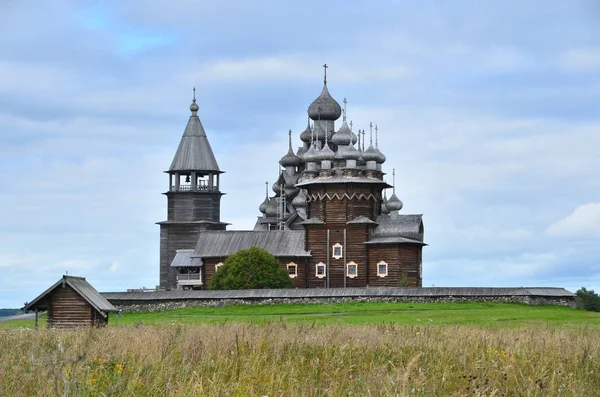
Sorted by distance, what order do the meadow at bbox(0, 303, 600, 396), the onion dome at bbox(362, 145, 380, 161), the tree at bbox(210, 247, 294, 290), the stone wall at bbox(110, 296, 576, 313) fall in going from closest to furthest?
the meadow at bbox(0, 303, 600, 396)
the stone wall at bbox(110, 296, 576, 313)
the tree at bbox(210, 247, 294, 290)
the onion dome at bbox(362, 145, 380, 161)

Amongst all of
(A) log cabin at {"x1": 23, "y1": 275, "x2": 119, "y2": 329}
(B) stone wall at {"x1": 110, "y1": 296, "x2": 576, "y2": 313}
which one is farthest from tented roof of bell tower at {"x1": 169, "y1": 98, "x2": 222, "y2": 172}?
(A) log cabin at {"x1": 23, "y1": 275, "x2": 119, "y2": 329}

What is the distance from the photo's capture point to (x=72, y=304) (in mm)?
33719

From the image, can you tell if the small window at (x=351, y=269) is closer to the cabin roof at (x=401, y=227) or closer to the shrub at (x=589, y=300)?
the cabin roof at (x=401, y=227)

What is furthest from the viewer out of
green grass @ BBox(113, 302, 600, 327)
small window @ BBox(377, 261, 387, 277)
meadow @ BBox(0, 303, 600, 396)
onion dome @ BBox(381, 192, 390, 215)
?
onion dome @ BBox(381, 192, 390, 215)

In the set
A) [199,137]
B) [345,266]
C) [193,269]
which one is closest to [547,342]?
[345,266]

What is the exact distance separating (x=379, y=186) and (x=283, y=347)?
48762 millimetres

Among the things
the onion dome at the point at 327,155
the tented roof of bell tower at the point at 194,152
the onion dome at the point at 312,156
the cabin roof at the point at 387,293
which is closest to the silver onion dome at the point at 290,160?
the tented roof of bell tower at the point at 194,152

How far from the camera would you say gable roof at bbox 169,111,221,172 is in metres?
77.6

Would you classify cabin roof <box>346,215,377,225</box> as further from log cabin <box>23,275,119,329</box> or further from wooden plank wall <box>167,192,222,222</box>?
log cabin <box>23,275,119,329</box>

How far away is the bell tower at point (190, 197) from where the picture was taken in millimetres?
76562

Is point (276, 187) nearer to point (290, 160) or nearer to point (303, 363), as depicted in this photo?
point (290, 160)

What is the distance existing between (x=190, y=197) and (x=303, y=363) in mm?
62439

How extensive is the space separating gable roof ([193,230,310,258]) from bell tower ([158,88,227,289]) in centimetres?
720

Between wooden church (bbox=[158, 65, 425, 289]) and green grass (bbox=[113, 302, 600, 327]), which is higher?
wooden church (bbox=[158, 65, 425, 289])
